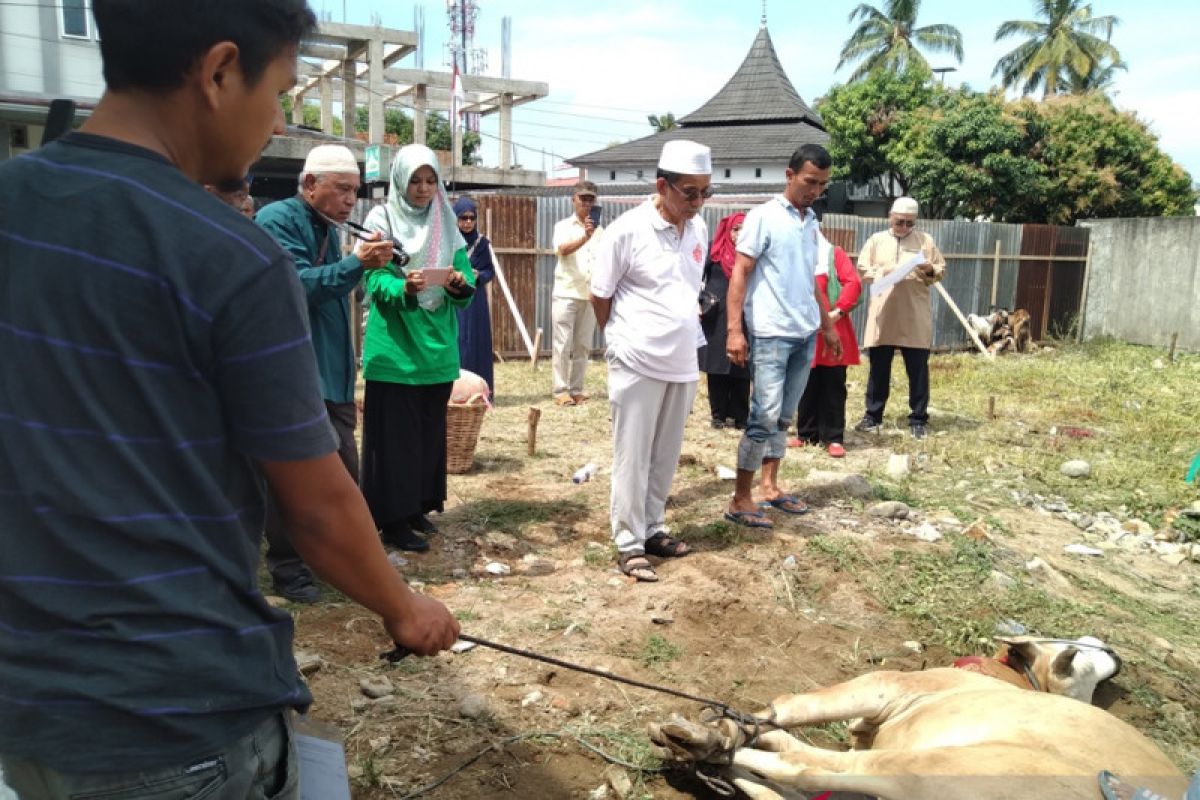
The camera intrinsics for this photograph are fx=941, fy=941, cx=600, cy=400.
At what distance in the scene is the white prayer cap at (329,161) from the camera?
399 cm

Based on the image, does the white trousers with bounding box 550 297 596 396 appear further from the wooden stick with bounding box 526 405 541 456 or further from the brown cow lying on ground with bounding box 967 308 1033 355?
the brown cow lying on ground with bounding box 967 308 1033 355

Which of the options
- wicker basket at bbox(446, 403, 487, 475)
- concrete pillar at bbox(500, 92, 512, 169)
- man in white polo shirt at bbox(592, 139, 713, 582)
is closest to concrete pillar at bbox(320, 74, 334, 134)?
concrete pillar at bbox(500, 92, 512, 169)

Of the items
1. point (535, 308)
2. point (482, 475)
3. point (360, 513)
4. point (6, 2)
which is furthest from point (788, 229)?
point (6, 2)

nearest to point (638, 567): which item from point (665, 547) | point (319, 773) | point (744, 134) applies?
point (665, 547)

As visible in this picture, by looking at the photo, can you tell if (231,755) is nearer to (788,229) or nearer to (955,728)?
(955,728)

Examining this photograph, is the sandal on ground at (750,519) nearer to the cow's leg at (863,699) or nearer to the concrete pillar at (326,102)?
the cow's leg at (863,699)

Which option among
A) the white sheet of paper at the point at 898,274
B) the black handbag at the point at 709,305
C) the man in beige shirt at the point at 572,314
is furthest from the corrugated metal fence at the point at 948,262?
the white sheet of paper at the point at 898,274

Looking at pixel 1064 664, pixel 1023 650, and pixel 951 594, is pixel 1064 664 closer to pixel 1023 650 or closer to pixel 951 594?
pixel 1023 650

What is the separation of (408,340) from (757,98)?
31474 mm

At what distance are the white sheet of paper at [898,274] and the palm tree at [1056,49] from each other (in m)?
32.6

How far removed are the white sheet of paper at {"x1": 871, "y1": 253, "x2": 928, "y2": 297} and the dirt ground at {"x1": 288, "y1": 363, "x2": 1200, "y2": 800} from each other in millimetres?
1912

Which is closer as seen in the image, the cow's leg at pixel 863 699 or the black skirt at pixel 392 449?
the cow's leg at pixel 863 699

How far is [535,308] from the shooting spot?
40.4 ft

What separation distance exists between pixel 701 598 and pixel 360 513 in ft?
10.0
